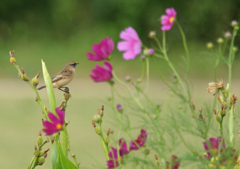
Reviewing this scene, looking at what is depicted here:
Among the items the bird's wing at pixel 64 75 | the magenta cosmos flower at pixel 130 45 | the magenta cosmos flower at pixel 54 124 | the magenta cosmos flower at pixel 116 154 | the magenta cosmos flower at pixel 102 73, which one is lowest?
the magenta cosmos flower at pixel 116 154

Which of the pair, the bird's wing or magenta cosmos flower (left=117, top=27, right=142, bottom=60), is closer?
magenta cosmos flower (left=117, top=27, right=142, bottom=60)

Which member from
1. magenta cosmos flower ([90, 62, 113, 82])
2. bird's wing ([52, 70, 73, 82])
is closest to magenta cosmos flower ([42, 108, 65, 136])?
magenta cosmos flower ([90, 62, 113, 82])

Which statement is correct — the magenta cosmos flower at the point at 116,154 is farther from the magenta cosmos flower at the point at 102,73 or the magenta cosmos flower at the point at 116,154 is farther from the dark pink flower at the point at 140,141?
the magenta cosmos flower at the point at 102,73

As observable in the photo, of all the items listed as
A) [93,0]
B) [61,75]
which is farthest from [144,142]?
[93,0]

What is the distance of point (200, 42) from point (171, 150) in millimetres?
8471

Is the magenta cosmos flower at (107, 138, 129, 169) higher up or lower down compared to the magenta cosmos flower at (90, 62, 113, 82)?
lower down

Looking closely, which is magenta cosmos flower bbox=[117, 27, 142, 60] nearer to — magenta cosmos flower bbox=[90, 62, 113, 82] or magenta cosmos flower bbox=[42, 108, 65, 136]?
magenta cosmos flower bbox=[90, 62, 113, 82]

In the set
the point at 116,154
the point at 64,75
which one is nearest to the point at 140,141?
the point at 116,154

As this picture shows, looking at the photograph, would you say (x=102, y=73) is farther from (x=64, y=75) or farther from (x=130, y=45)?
(x=64, y=75)

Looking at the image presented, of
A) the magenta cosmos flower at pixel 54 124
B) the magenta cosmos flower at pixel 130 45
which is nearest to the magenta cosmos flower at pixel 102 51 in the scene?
the magenta cosmos flower at pixel 130 45

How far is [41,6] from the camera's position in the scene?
1021 centimetres

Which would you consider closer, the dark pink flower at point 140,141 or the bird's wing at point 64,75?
the dark pink flower at point 140,141

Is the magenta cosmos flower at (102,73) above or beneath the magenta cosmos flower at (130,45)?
beneath

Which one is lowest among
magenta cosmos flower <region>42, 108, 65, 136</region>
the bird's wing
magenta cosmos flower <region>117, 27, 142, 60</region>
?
magenta cosmos flower <region>42, 108, 65, 136</region>
